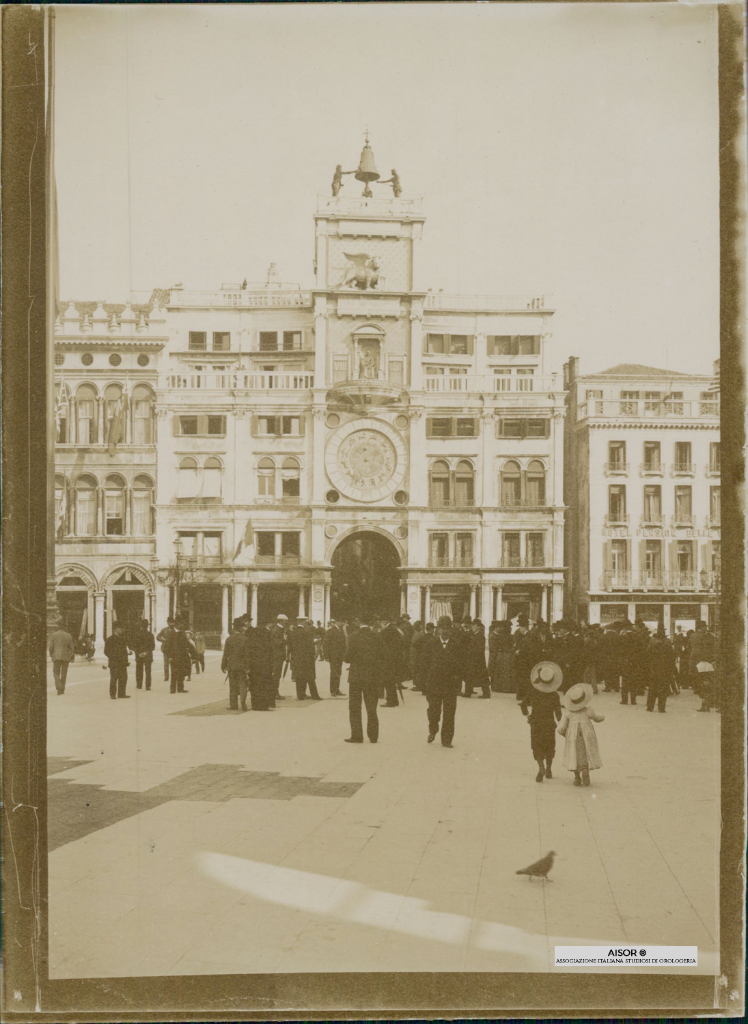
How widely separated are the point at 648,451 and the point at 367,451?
1.55 meters

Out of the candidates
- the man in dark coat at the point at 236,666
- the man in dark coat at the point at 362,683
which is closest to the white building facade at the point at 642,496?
the man in dark coat at the point at 362,683

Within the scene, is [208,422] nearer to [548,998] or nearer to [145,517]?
[145,517]

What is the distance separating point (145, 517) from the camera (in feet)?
16.0

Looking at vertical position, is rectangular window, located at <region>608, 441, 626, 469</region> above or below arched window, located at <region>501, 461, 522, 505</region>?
above

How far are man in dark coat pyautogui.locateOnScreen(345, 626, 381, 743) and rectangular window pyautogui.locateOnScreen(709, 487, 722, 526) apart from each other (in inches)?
72.1

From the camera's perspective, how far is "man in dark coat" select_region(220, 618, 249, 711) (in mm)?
4633

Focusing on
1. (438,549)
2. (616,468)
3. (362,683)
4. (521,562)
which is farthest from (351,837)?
(616,468)

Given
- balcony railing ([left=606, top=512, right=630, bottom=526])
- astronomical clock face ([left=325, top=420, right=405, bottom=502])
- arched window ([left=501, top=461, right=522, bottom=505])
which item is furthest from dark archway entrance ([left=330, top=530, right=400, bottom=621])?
balcony railing ([left=606, top=512, right=630, bottom=526])

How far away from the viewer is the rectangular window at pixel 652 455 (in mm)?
4781

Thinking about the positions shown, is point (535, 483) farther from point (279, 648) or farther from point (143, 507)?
point (143, 507)

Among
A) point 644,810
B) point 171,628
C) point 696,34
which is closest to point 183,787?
point 171,628

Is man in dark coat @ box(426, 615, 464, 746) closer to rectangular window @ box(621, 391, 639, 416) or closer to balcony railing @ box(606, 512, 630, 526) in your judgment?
balcony railing @ box(606, 512, 630, 526)

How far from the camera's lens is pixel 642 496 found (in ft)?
16.4

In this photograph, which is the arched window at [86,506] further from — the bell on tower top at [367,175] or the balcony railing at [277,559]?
the bell on tower top at [367,175]
